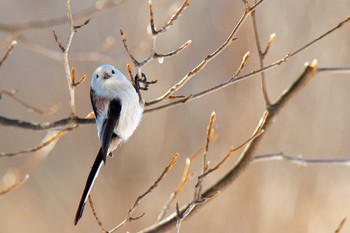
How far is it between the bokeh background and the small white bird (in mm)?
2069

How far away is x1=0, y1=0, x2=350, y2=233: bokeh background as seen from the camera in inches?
131

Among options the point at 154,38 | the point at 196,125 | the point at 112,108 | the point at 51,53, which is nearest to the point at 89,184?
the point at 112,108

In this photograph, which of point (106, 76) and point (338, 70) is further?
point (106, 76)

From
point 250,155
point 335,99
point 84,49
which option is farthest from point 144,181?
point 250,155

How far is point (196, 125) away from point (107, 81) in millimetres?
2293

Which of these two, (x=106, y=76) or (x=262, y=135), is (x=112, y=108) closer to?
(x=106, y=76)

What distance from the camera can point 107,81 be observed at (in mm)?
1233

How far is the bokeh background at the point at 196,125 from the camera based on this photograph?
3318 mm

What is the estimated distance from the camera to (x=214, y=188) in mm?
1148

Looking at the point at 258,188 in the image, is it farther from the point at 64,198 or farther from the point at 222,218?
the point at 64,198

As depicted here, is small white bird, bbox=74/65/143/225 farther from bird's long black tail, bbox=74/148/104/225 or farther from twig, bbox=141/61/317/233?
twig, bbox=141/61/317/233

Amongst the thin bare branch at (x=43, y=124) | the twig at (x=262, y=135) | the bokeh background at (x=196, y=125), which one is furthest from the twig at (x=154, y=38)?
the bokeh background at (x=196, y=125)

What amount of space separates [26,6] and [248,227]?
1867 mm

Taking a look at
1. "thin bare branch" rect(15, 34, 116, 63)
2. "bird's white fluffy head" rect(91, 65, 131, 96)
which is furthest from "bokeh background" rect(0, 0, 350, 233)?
"bird's white fluffy head" rect(91, 65, 131, 96)
